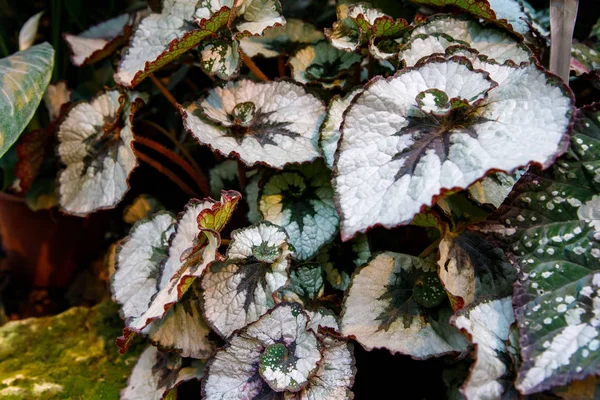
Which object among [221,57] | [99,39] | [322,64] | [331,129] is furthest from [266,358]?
[99,39]

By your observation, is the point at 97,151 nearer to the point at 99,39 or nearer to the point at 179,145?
the point at 179,145

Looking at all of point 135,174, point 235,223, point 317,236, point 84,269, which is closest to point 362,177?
point 317,236

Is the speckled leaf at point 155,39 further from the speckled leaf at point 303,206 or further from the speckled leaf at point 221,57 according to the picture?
the speckled leaf at point 303,206

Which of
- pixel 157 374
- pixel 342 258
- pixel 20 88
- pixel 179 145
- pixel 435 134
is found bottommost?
pixel 157 374

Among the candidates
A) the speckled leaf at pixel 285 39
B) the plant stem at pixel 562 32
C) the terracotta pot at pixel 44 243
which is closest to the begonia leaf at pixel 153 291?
the speckled leaf at pixel 285 39

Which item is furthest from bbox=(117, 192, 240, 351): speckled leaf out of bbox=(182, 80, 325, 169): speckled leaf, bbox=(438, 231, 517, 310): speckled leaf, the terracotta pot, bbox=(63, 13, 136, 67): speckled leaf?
the terracotta pot
